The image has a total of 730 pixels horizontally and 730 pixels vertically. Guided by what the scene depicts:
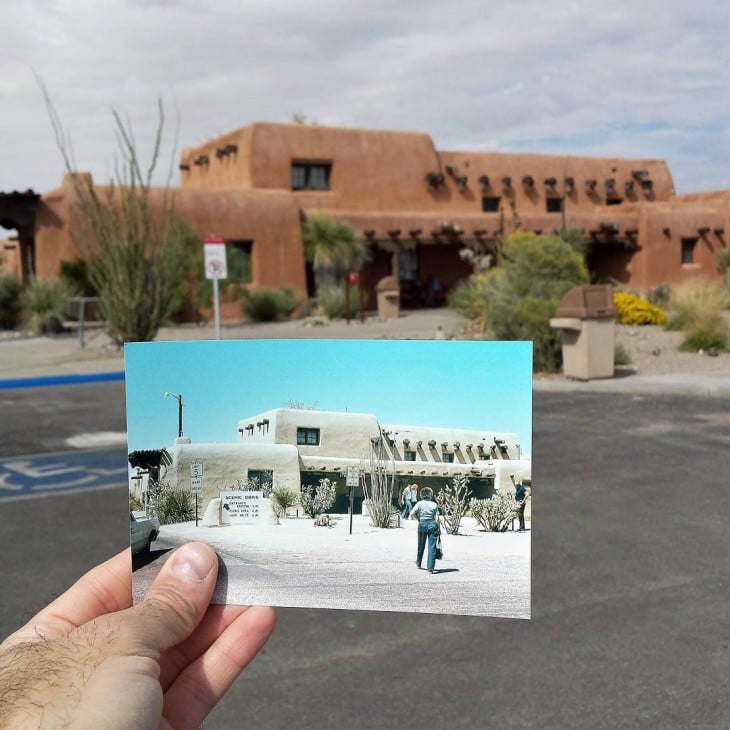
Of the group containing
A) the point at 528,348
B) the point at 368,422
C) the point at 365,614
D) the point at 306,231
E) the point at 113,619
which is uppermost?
the point at 306,231

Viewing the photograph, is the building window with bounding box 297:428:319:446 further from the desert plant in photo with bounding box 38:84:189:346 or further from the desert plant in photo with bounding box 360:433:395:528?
the desert plant in photo with bounding box 38:84:189:346

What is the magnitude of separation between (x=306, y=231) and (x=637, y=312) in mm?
13795

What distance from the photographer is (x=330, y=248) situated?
31.9 meters

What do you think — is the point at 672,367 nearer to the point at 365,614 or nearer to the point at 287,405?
the point at 365,614

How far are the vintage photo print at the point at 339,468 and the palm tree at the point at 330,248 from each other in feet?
99.5

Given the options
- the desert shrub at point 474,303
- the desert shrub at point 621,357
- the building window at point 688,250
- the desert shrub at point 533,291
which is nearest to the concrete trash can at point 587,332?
the desert shrub at point 533,291

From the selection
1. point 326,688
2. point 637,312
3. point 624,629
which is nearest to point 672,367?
point 637,312

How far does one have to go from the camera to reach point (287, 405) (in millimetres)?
1532

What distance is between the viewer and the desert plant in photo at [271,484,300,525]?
60.1 inches

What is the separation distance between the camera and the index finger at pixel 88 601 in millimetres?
1723

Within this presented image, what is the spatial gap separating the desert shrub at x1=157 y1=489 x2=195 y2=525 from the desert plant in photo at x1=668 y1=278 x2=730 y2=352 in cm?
1748

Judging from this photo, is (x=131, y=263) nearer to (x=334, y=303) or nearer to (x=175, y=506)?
(x=334, y=303)

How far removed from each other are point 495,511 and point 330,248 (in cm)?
3079

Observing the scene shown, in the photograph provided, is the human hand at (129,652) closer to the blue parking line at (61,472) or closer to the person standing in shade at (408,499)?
the person standing in shade at (408,499)
